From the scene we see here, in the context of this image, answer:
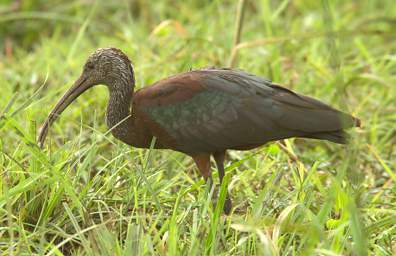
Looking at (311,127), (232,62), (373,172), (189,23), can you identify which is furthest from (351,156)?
(189,23)

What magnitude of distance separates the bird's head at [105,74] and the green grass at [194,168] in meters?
0.17

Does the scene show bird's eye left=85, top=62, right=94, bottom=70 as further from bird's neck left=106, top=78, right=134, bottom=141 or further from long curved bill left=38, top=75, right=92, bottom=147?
bird's neck left=106, top=78, right=134, bottom=141

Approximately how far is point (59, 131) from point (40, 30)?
4044 millimetres

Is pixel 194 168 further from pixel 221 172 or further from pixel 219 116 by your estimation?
pixel 219 116

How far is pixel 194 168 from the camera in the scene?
5.56 meters

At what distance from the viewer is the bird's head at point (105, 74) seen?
498cm

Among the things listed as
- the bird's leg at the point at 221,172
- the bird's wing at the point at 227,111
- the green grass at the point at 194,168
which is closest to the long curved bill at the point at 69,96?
the green grass at the point at 194,168

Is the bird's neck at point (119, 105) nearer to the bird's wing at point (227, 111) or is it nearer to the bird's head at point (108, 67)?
the bird's head at point (108, 67)

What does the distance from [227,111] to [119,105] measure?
0.63 meters

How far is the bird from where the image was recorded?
4.61m

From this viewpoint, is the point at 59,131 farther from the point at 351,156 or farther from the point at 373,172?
the point at 351,156

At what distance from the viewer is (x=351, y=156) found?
10.4 ft

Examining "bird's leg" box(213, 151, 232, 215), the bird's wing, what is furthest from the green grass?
the bird's wing

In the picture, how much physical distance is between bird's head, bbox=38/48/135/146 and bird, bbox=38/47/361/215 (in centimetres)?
16
